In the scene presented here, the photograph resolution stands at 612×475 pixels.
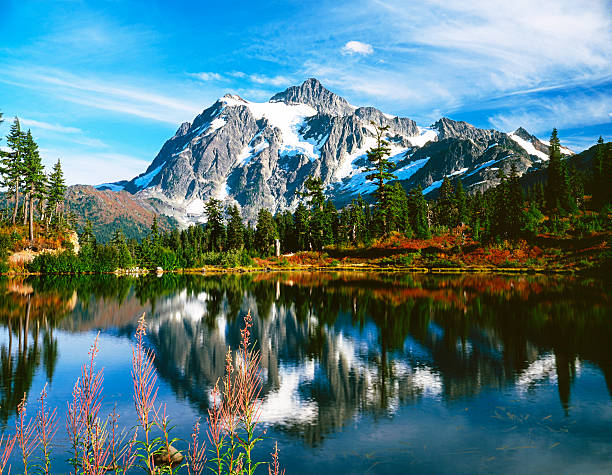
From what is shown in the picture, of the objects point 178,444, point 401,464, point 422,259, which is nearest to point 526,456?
point 401,464

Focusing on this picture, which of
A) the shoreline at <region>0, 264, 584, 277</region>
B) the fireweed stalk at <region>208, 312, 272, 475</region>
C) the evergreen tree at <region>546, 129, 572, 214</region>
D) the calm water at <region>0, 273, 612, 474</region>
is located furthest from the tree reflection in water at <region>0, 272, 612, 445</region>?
the evergreen tree at <region>546, 129, 572, 214</region>

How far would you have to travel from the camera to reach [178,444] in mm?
11859

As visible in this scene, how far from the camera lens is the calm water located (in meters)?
11.2

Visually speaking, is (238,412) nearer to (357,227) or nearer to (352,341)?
(352,341)

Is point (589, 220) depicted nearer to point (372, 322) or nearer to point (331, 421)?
point (372, 322)

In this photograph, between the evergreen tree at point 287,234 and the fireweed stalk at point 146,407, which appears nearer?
the fireweed stalk at point 146,407

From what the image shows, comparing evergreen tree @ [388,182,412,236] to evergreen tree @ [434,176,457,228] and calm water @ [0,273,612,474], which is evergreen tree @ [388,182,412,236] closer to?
evergreen tree @ [434,176,457,228]

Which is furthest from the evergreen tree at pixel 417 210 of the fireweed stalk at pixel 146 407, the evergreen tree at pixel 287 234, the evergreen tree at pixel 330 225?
the fireweed stalk at pixel 146 407

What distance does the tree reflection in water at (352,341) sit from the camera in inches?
604

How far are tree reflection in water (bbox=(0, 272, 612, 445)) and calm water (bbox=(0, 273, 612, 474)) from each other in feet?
0.32

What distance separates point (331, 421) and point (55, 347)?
17.4m

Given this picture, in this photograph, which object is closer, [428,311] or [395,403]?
[395,403]

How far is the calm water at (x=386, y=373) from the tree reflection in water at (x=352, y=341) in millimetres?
96

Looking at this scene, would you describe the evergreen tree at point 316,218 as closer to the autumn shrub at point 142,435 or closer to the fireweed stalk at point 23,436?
the autumn shrub at point 142,435
